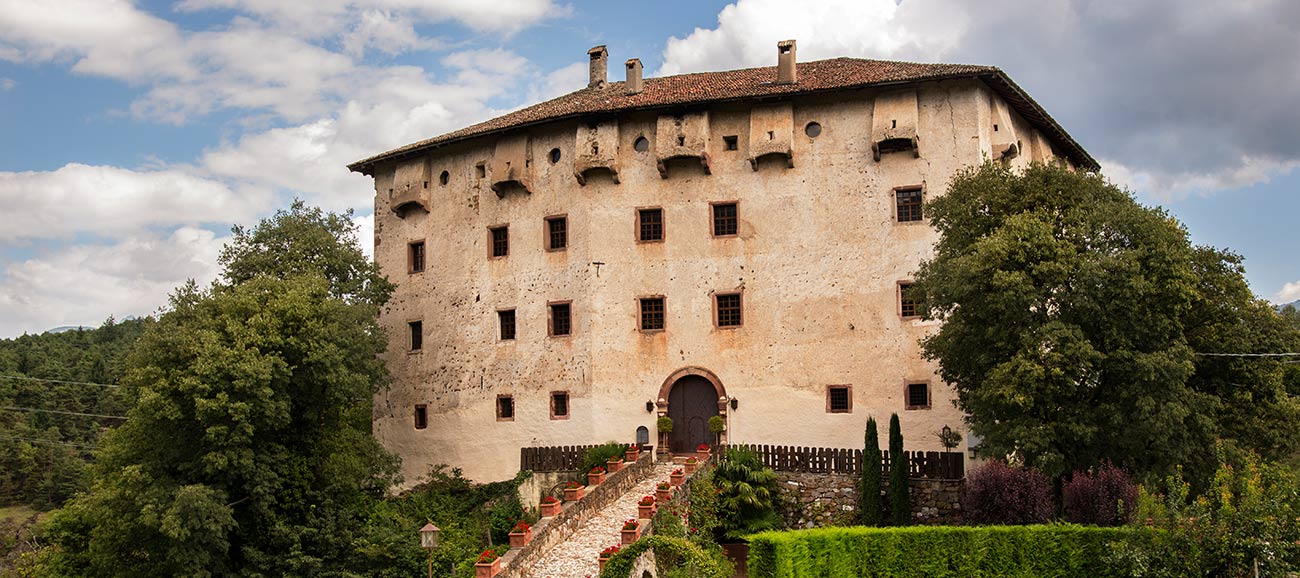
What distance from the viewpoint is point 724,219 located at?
105 ft

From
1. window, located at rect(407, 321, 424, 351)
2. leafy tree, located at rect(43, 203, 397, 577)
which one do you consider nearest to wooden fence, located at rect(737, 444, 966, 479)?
leafy tree, located at rect(43, 203, 397, 577)

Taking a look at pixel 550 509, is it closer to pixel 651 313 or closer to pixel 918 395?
pixel 651 313

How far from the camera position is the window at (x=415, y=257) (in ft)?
119

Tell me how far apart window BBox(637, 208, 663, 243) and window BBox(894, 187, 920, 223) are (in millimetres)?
6740

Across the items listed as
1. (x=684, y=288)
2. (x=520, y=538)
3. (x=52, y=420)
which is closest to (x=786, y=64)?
→ (x=684, y=288)

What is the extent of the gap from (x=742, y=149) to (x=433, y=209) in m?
10.6

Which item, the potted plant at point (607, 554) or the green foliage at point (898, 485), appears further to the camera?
the green foliage at point (898, 485)

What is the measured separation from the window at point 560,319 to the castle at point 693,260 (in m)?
0.07

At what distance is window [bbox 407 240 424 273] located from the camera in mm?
36344

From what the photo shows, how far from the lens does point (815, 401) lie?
30.0 meters

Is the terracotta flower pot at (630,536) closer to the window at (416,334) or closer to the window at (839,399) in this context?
the window at (839,399)

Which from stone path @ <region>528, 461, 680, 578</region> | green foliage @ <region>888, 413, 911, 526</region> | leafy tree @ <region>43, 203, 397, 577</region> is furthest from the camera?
leafy tree @ <region>43, 203, 397, 577</region>

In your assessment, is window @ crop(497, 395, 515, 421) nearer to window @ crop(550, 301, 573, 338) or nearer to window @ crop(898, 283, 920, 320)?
window @ crop(550, 301, 573, 338)

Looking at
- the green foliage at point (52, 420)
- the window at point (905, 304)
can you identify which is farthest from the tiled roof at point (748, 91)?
the green foliage at point (52, 420)
